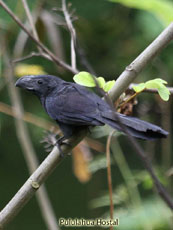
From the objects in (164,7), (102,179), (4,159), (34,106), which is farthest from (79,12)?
(4,159)

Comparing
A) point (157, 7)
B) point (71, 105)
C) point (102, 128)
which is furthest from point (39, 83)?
point (157, 7)

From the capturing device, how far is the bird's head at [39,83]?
74.9 inches

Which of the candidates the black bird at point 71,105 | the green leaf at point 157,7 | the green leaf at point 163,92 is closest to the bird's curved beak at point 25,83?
the black bird at point 71,105

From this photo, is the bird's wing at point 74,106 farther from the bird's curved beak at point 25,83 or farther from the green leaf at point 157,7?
the green leaf at point 157,7

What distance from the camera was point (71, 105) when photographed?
182cm

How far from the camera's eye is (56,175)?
6.30 m

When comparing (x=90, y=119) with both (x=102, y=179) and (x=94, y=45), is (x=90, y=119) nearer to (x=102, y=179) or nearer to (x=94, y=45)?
(x=94, y=45)

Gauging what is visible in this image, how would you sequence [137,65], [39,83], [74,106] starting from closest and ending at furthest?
[137,65]
[74,106]
[39,83]

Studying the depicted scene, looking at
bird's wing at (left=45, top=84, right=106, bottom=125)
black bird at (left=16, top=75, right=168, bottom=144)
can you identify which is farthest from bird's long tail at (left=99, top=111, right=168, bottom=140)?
bird's wing at (left=45, top=84, right=106, bottom=125)

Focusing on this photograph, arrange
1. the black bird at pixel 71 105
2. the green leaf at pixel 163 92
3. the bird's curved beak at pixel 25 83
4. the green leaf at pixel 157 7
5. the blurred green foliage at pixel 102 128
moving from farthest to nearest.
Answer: the blurred green foliage at pixel 102 128 → the green leaf at pixel 157 7 → the bird's curved beak at pixel 25 83 → the black bird at pixel 71 105 → the green leaf at pixel 163 92

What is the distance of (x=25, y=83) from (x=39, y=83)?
0.10 meters

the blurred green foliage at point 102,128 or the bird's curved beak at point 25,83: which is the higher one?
the bird's curved beak at point 25,83

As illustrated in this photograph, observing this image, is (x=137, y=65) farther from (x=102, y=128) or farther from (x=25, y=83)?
(x=102, y=128)

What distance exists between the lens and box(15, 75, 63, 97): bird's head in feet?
6.24
